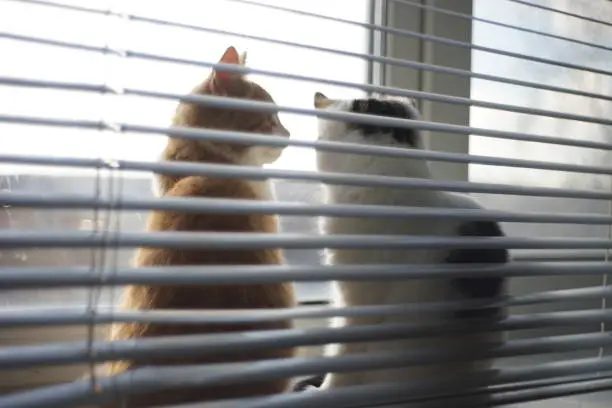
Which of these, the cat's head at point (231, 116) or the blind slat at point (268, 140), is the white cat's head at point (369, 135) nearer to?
the cat's head at point (231, 116)

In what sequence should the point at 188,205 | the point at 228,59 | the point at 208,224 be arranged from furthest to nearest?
1. the point at 228,59
2. the point at 208,224
3. the point at 188,205

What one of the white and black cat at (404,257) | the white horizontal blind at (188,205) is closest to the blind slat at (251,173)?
the white horizontal blind at (188,205)

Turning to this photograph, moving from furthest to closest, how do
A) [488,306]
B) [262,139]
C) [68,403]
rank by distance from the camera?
[488,306] → [262,139] → [68,403]

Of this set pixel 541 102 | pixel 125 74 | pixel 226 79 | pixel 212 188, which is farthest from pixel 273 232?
pixel 541 102

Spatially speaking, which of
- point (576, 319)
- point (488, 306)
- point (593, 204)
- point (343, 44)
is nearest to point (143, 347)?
point (488, 306)

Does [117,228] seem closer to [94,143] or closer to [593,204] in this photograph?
[94,143]

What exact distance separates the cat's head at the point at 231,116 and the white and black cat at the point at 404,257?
11 cm

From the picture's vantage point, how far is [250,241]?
689mm

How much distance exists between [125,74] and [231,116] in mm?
361

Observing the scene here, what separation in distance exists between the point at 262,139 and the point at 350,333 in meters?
0.22

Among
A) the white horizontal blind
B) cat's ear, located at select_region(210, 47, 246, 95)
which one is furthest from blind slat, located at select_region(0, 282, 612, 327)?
cat's ear, located at select_region(210, 47, 246, 95)

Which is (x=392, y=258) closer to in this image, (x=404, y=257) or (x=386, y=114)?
(x=404, y=257)

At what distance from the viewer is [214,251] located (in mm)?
855

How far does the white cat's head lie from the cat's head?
9 cm
